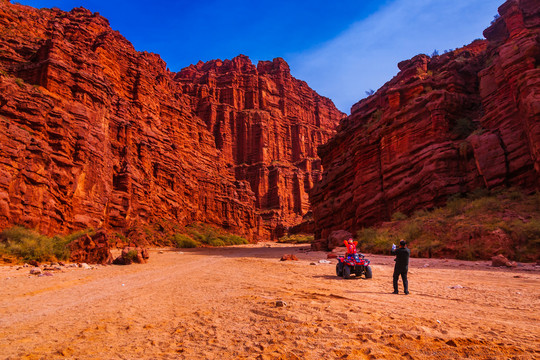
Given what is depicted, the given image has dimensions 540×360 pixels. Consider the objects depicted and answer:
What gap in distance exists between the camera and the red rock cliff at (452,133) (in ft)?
56.6

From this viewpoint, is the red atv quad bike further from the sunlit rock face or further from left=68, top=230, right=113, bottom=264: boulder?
the sunlit rock face

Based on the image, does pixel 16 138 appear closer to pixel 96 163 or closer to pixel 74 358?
pixel 96 163

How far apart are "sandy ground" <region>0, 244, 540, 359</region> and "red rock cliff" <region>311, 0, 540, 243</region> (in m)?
14.1

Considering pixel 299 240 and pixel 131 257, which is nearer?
pixel 131 257

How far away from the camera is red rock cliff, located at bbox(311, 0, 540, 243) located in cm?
1727

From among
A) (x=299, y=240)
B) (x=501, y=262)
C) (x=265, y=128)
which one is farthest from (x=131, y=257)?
(x=265, y=128)

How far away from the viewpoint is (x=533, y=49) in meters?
18.2

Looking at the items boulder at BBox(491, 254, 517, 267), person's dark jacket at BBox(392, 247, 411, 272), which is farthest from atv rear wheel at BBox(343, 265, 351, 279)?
boulder at BBox(491, 254, 517, 267)

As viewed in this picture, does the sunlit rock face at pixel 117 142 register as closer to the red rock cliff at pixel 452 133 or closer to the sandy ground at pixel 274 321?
the sandy ground at pixel 274 321

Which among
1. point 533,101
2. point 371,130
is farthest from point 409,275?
point 371,130

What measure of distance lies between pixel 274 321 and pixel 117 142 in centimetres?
3724

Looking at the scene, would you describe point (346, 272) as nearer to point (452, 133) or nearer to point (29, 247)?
point (29, 247)

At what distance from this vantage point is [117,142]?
1387 inches

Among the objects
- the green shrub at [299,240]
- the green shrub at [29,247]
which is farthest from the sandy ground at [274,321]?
the green shrub at [299,240]
